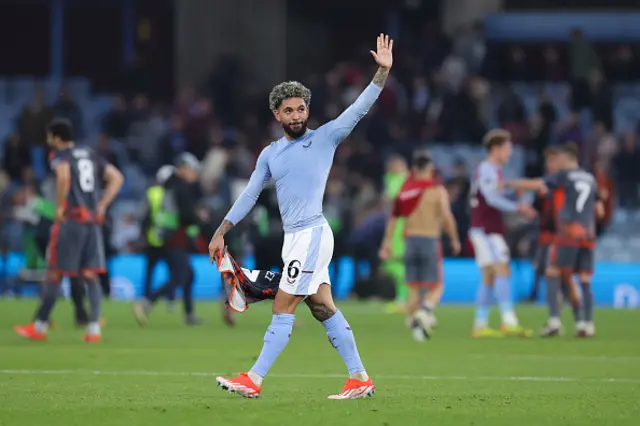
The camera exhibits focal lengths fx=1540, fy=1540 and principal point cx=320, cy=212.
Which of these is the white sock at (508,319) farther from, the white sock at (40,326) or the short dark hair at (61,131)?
the short dark hair at (61,131)

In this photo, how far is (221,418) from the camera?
32.5 ft

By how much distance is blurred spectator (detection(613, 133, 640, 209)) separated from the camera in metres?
31.7

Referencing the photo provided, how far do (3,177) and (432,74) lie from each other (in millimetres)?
10031

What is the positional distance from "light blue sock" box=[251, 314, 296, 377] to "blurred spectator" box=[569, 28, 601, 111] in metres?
22.7

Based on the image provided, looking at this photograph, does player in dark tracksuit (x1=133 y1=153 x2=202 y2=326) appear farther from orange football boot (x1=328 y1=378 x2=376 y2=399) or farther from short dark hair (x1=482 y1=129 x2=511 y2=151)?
orange football boot (x1=328 y1=378 x2=376 y2=399)

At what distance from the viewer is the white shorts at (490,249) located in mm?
19406

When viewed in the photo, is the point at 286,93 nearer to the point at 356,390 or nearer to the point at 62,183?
the point at 356,390

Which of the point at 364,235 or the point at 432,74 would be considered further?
the point at 432,74

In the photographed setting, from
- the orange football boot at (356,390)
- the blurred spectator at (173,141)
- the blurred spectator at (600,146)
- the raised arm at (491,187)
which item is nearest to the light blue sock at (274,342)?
the orange football boot at (356,390)

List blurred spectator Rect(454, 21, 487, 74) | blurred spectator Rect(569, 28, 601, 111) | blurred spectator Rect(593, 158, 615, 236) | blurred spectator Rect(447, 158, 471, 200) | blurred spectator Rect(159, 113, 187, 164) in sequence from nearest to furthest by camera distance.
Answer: blurred spectator Rect(593, 158, 615, 236)
blurred spectator Rect(447, 158, 471, 200)
blurred spectator Rect(159, 113, 187, 164)
blurred spectator Rect(569, 28, 601, 111)
blurred spectator Rect(454, 21, 487, 74)

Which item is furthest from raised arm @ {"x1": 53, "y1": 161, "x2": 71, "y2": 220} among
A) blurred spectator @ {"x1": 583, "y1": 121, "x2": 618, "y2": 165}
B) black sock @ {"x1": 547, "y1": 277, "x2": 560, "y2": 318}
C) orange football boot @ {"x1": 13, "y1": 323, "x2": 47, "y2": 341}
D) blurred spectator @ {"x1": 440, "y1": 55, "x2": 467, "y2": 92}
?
blurred spectator @ {"x1": 440, "y1": 55, "x2": 467, "y2": 92}

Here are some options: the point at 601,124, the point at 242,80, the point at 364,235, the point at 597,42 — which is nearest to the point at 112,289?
the point at 364,235

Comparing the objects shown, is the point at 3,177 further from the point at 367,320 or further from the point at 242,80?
the point at 367,320

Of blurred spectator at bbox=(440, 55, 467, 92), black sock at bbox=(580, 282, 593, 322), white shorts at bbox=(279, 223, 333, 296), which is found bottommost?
black sock at bbox=(580, 282, 593, 322)
